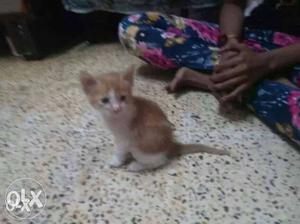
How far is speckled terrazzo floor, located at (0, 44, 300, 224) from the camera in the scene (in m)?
0.88

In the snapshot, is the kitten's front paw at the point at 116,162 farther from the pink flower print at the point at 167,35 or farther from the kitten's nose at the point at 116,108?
the pink flower print at the point at 167,35

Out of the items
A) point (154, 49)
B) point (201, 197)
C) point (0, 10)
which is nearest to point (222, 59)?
point (154, 49)

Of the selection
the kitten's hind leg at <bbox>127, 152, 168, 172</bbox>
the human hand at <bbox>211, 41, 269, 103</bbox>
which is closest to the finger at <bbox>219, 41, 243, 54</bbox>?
the human hand at <bbox>211, 41, 269, 103</bbox>

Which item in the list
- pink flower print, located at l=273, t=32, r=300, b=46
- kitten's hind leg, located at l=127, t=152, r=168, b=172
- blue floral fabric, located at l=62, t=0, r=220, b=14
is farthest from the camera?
blue floral fabric, located at l=62, t=0, r=220, b=14

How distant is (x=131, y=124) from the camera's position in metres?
0.91

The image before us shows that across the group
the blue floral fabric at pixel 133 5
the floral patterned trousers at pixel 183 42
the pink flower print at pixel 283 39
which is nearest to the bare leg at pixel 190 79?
the floral patterned trousers at pixel 183 42

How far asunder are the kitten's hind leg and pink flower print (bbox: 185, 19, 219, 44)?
0.51m

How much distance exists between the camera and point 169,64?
1310mm

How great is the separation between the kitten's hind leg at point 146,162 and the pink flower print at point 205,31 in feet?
1.67

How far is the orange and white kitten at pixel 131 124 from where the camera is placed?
2.77 ft

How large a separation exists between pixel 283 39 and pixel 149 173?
0.61 meters

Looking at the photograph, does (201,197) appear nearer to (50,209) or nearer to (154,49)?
(50,209)

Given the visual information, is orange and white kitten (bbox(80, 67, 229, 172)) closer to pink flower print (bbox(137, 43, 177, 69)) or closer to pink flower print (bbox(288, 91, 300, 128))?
pink flower print (bbox(288, 91, 300, 128))

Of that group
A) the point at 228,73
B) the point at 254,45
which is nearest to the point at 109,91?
the point at 228,73
